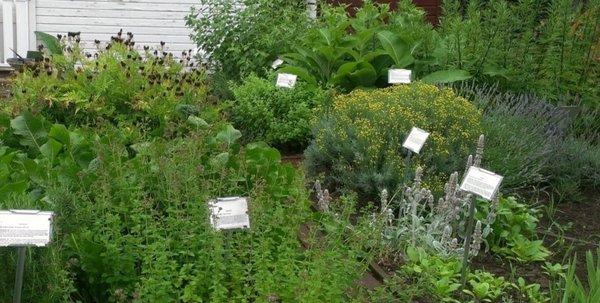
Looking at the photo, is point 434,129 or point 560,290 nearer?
point 560,290

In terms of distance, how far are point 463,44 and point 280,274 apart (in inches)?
184

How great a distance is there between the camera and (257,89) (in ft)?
23.9

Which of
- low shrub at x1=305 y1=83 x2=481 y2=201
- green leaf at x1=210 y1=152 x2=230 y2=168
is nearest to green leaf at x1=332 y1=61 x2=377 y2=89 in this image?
A: low shrub at x1=305 y1=83 x2=481 y2=201

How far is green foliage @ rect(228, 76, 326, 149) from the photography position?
6980 millimetres

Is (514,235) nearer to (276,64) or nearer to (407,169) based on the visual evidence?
(407,169)

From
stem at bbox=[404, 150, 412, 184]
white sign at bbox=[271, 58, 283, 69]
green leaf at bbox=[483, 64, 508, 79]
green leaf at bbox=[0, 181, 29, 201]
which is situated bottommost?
green leaf at bbox=[0, 181, 29, 201]

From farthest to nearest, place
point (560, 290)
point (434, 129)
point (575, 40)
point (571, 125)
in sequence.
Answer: point (575, 40) < point (571, 125) < point (434, 129) < point (560, 290)

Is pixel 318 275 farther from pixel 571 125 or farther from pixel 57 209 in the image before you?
pixel 571 125

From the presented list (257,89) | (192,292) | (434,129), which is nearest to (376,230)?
(192,292)

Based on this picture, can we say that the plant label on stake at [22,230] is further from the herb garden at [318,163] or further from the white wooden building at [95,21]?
the white wooden building at [95,21]

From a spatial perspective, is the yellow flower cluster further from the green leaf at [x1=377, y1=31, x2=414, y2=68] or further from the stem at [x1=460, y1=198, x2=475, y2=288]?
the green leaf at [x1=377, y1=31, x2=414, y2=68]

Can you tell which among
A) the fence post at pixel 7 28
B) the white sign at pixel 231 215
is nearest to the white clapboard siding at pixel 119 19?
the fence post at pixel 7 28

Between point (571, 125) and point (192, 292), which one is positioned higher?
point (571, 125)

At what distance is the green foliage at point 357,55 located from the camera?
7500 mm
